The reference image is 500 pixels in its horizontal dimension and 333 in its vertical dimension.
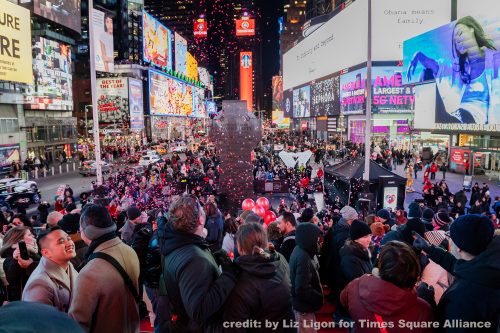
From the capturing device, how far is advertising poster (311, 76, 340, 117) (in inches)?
2884

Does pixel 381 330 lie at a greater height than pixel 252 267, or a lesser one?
lesser

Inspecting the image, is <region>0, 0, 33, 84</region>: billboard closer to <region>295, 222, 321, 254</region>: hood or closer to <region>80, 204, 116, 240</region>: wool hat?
<region>80, 204, 116, 240</region>: wool hat

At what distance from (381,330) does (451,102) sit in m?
36.0

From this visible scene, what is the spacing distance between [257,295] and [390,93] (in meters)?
57.8

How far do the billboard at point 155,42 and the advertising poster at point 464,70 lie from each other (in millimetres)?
52576

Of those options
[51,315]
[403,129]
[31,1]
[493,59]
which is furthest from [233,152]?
[403,129]

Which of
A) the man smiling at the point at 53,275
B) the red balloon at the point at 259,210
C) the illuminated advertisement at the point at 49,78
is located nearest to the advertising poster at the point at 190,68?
the illuminated advertisement at the point at 49,78

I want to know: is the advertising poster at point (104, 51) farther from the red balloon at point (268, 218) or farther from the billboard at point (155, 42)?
the red balloon at point (268, 218)

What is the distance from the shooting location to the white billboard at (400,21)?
57.3 m

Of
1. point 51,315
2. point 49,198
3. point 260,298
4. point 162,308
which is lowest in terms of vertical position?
point 49,198

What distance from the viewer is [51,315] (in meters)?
1.14

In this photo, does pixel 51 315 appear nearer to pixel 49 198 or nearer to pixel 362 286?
pixel 362 286

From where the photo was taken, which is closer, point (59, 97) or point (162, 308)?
point (162, 308)

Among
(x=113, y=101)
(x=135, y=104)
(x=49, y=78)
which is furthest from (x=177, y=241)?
(x=135, y=104)
